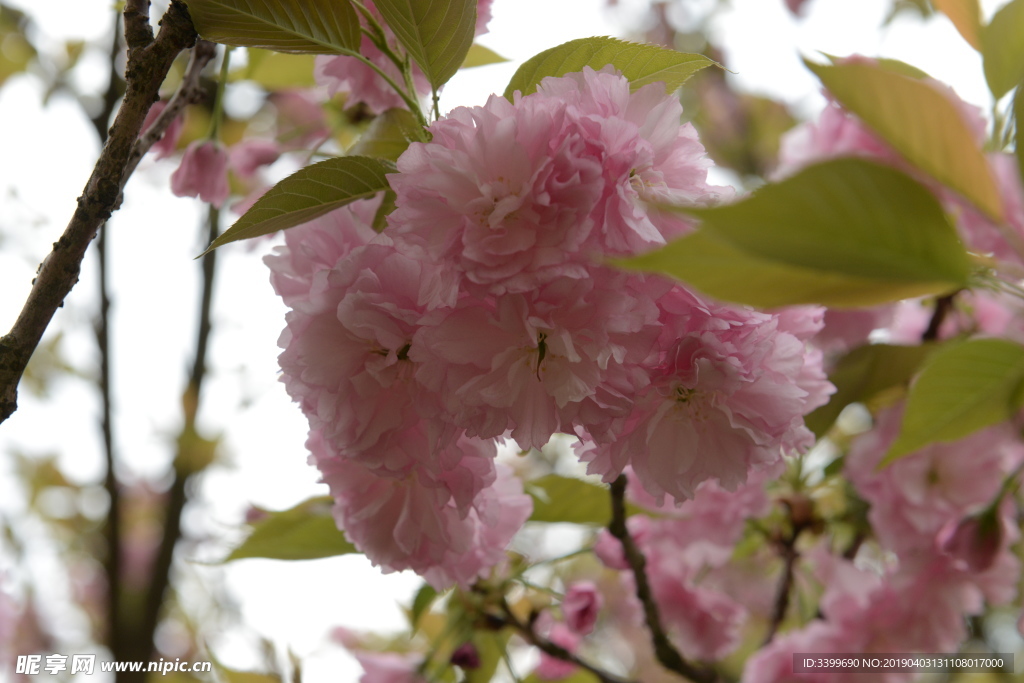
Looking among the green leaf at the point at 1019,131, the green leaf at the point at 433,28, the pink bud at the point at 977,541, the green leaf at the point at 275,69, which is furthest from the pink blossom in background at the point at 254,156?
the pink bud at the point at 977,541

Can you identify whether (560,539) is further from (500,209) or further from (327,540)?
(500,209)

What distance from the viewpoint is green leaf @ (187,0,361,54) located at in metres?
0.59

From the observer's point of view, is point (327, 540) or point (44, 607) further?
point (44, 607)

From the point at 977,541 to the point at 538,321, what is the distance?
32.3 inches

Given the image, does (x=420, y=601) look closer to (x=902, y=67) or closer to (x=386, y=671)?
(x=386, y=671)

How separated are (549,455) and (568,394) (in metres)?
1.90

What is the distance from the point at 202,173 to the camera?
0.94 meters

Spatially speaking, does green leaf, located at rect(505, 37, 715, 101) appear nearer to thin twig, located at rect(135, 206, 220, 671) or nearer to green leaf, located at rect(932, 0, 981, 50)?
green leaf, located at rect(932, 0, 981, 50)

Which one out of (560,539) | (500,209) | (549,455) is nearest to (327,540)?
(500,209)

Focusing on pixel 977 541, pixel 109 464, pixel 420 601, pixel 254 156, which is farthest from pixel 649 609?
pixel 109 464

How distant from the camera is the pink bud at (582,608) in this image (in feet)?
3.48

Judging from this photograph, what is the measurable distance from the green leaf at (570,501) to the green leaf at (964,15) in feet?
2.26

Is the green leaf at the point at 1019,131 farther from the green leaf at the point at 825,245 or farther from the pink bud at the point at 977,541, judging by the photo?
the pink bud at the point at 977,541

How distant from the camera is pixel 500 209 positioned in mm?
504
